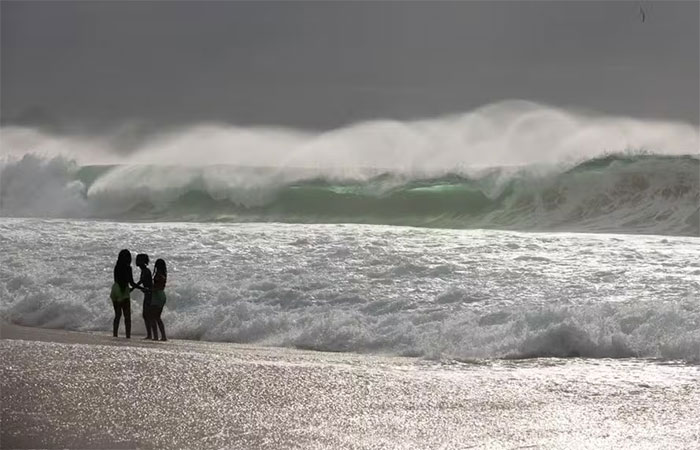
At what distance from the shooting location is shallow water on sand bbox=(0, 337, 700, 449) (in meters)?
5.97

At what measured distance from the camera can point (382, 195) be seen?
2844 cm

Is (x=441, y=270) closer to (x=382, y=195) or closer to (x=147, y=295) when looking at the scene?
(x=147, y=295)

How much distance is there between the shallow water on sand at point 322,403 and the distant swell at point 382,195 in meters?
12.3

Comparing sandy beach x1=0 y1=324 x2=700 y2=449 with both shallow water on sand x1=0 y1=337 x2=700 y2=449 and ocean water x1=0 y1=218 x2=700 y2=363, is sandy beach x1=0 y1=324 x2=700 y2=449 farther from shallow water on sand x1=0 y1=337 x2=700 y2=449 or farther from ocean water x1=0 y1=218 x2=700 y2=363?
ocean water x1=0 y1=218 x2=700 y2=363

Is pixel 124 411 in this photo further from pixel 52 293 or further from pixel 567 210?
pixel 567 210

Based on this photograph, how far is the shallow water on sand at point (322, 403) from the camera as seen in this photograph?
597 centimetres

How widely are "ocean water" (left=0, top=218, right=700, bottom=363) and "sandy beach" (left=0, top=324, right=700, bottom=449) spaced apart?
1.22m

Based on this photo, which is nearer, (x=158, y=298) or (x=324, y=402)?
(x=324, y=402)

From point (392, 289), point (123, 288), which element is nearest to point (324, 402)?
point (123, 288)

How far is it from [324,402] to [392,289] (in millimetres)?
6042

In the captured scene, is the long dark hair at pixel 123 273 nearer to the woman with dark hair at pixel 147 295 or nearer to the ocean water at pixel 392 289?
the woman with dark hair at pixel 147 295

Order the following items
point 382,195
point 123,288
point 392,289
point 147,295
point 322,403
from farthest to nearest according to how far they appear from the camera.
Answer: point 382,195, point 392,289, point 147,295, point 123,288, point 322,403

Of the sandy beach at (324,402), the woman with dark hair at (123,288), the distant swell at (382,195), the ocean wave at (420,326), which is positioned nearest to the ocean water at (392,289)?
the ocean wave at (420,326)

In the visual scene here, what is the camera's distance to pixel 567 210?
911 inches
